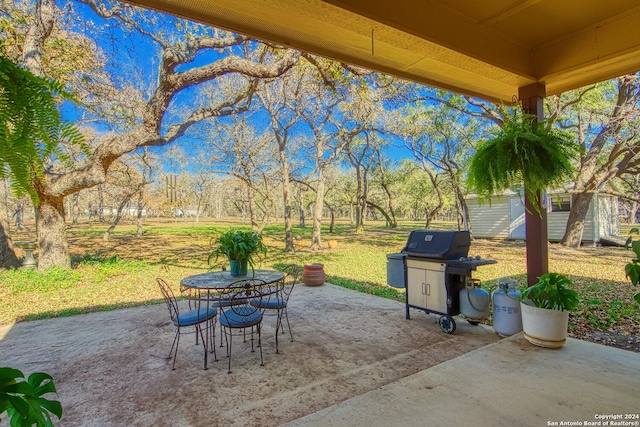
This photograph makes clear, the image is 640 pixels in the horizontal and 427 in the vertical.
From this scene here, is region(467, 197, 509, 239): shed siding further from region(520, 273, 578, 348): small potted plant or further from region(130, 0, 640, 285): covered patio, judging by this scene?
region(520, 273, 578, 348): small potted plant

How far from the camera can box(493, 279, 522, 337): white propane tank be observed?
10.8 feet

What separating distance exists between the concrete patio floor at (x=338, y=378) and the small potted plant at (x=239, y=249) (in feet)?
2.72

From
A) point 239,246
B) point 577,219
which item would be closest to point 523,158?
point 239,246

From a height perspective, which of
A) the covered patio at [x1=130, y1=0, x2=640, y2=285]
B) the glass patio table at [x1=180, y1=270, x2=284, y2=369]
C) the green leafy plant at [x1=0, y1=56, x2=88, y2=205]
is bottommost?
the glass patio table at [x1=180, y1=270, x2=284, y2=369]

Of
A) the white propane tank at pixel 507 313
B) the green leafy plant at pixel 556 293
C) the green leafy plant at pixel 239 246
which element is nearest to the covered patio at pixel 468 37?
the white propane tank at pixel 507 313

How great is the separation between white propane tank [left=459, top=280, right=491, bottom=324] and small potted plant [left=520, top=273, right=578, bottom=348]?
0.47m

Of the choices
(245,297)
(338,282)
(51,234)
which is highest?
(51,234)

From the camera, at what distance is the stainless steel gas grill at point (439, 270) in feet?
11.6

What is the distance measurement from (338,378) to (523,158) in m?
2.35

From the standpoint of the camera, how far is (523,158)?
2656 millimetres

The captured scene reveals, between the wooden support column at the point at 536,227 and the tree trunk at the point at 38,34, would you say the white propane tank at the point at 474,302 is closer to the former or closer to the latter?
the wooden support column at the point at 536,227

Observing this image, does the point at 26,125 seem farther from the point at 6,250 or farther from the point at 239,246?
the point at 6,250

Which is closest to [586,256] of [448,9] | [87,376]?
[448,9]

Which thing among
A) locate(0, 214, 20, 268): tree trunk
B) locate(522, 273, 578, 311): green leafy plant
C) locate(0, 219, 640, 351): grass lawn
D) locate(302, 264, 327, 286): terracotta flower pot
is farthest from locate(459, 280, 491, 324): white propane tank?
locate(0, 214, 20, 268): tree trunk
